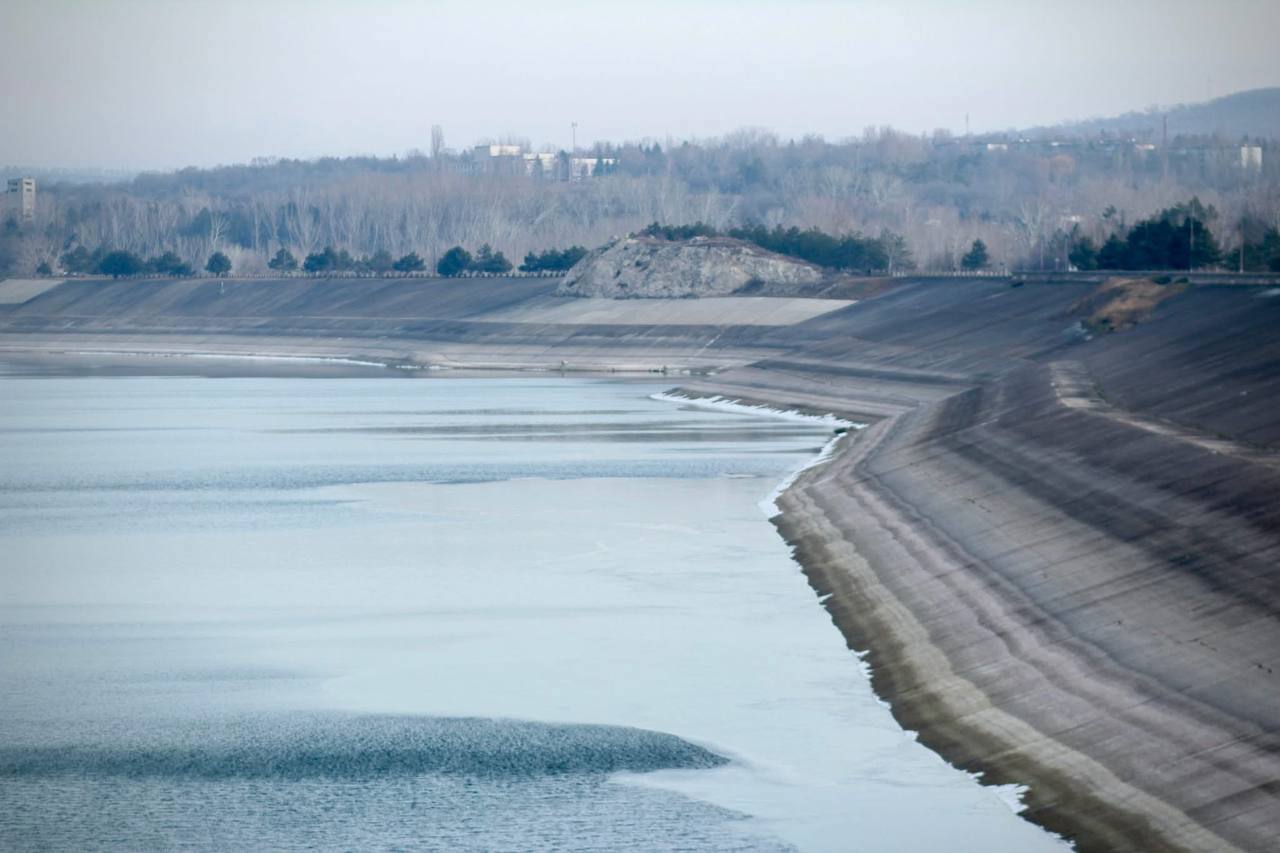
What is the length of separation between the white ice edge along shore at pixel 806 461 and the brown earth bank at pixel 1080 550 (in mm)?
235

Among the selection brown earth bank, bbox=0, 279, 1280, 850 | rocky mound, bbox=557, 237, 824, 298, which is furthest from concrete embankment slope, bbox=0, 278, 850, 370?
brown earth bank, bbox=0, 279, 1280, 850

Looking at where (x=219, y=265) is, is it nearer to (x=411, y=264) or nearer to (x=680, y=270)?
(x=411, y=264)

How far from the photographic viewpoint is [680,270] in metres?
143

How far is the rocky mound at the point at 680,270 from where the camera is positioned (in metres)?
140

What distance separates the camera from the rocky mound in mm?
139875

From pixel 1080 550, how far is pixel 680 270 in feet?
360

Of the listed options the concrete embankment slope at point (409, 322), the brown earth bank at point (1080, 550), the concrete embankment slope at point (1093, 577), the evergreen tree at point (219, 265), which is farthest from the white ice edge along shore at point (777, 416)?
the evergreen tree at point (219, 265)

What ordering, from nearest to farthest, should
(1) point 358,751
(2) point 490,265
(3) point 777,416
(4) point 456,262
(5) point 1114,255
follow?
(1) point 358,751 < (3) point 777,416 < (5) point 1114,255 < (4) point 456,262 < (2) point 490,265

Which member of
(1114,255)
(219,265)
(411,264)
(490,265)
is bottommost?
(219,265)

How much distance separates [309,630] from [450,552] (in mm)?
9137

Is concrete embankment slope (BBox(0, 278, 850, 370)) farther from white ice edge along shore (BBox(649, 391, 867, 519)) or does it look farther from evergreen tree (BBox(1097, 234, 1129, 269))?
white ice edge along shore (BBox(649, 391, 867, 519))

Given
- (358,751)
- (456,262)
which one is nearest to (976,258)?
(456,262)

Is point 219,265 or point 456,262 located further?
point 219,265

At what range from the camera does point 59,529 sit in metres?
47.1
